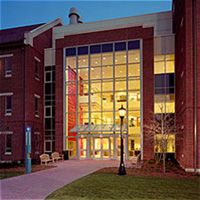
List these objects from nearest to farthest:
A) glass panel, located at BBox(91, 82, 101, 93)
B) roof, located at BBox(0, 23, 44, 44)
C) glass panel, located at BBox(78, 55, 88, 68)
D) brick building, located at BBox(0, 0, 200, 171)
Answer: brick building, located at BBox(0, 0, 200, 171) → roof, located at BBox(0, 23, 44, 44) → glass panel, located at BBox(91, 82, 101, 93) → glass panel, located at BBox(78, 55, 88, 68)

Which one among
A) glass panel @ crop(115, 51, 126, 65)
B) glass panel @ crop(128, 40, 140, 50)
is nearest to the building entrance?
glass panel @ crop(115, 51, 126, 65)

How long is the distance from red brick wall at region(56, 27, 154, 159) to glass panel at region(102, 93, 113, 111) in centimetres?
345

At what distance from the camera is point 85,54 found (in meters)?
25.9

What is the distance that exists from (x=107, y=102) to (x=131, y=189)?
49.7 feet

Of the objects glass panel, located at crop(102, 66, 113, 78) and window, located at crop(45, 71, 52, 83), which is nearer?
glass panel, located at crop(102, 66, 113, 78)

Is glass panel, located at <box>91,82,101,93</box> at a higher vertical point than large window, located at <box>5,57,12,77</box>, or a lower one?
lower

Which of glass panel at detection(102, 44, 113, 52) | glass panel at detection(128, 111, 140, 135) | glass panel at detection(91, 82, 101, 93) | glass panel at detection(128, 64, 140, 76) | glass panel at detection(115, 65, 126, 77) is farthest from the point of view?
glass panel at detection(91, 82, 101, 93)

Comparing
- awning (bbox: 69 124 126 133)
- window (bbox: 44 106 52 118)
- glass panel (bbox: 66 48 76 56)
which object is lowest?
awning (bbox: 69 124 126 133)

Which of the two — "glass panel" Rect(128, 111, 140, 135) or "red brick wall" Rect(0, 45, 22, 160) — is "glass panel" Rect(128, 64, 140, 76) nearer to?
"glass panel" Rect(128, 111, 140, 135)

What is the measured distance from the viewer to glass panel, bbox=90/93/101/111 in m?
24.9

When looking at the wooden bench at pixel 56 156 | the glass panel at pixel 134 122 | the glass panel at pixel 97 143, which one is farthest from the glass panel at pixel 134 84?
the wooden bench at pixel 56 156

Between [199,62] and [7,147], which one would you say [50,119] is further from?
[199,62]

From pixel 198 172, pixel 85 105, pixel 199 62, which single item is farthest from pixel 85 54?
pixel 198 172

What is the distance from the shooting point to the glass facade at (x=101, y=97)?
2392 centimetres
